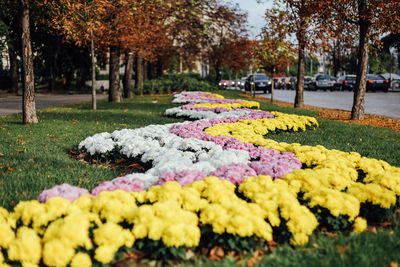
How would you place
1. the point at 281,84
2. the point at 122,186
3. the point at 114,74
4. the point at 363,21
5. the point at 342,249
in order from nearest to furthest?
the point at 342,249 → the point at 122,186 → the point at 363,21 → the point at 114,74 → the point at 281,84

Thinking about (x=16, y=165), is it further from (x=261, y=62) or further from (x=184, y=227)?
(x=261, y=62)

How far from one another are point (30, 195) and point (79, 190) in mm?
928

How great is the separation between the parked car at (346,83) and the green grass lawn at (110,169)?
2710 centimetres

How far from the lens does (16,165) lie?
17.1ft

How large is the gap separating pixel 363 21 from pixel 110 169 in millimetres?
9957

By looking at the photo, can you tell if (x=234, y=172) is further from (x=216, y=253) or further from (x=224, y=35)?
(x=224, y=35)

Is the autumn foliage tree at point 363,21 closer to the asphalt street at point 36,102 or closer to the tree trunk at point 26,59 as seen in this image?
the tree trunk at point 26,59

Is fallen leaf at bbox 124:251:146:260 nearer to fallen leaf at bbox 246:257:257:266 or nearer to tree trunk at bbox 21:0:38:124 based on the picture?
fallen leaf at bbox 246:257:257:266

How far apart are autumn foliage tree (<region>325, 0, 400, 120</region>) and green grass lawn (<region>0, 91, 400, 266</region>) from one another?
2445mm

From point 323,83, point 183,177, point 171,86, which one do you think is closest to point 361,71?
point 183,177

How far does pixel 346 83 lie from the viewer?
3531 cm

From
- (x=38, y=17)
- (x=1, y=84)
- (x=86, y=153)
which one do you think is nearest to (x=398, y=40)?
(x=38, y=17)

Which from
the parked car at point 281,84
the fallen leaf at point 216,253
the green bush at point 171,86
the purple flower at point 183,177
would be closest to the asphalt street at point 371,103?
the green bush at point 171,86

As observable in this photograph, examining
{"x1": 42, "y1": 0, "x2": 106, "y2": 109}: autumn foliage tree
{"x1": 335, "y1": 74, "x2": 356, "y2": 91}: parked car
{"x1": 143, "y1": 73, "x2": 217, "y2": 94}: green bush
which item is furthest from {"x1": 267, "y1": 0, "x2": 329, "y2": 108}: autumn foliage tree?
{"x1": 335, "y1": 74, "x2": 356, "y2": 91}: parked car
